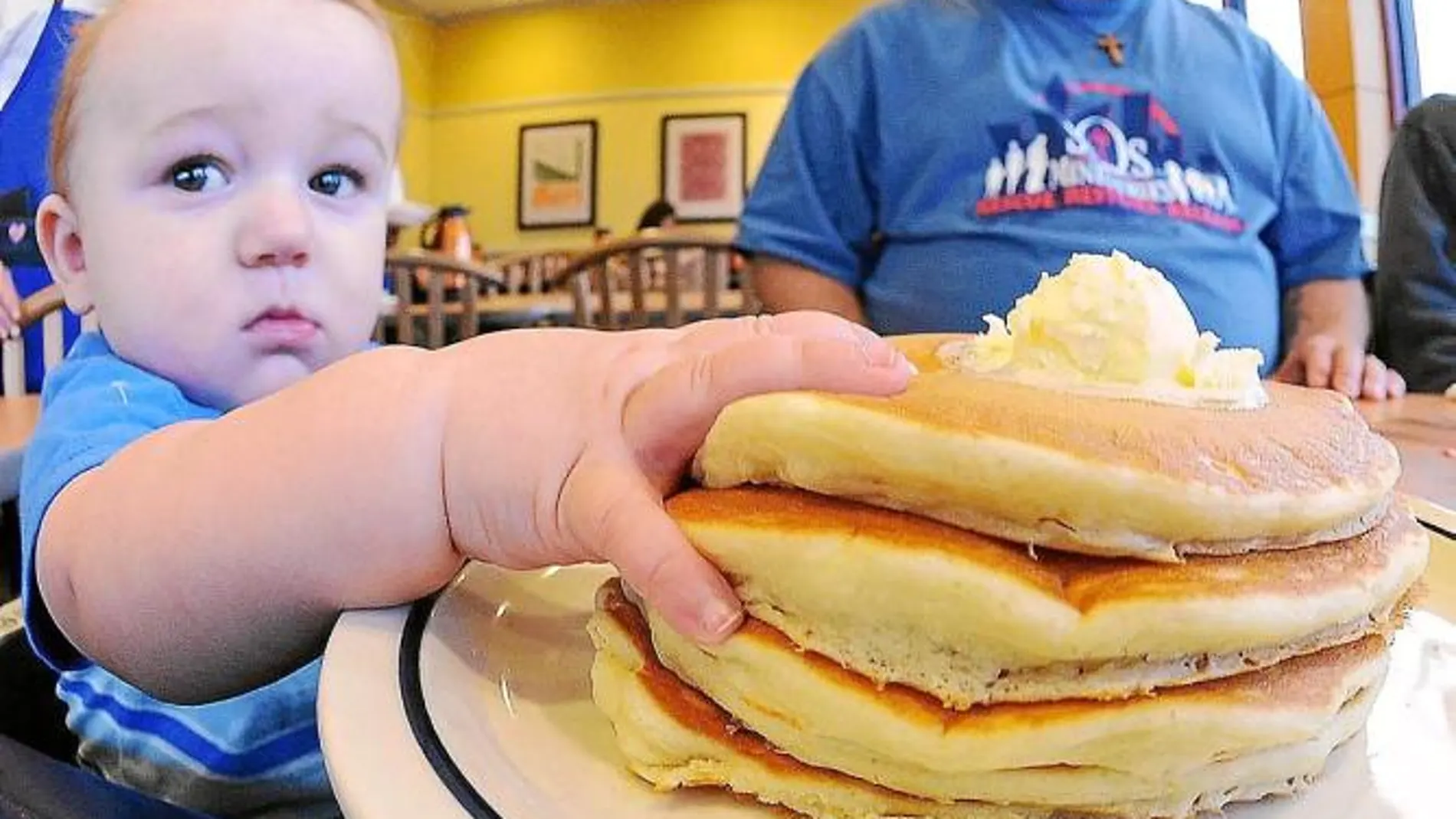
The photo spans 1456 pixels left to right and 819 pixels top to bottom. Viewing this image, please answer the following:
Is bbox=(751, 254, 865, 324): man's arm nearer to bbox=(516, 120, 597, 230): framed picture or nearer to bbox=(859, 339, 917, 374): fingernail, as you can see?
bbox=(859, 339, 917, 374): fingernail

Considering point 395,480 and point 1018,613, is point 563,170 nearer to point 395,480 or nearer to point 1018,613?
point 395,480

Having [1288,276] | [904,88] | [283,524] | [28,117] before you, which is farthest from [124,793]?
[28,117]

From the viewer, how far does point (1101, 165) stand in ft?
4.59

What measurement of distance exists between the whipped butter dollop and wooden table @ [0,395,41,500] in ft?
2.05

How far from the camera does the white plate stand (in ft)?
1.07

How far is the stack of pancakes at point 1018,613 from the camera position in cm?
33

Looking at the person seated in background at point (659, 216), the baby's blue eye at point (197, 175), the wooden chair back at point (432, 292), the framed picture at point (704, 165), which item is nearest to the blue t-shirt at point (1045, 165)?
the baby's blue eye at point (197, 175)

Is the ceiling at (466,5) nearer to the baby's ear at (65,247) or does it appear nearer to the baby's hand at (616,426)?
the baby's ear at (65,247)

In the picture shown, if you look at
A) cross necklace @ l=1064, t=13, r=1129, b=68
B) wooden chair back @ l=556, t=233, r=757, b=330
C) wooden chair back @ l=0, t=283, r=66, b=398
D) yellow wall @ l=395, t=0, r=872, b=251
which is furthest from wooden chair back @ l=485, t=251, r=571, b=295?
cross necklace @ l=1064, t=13, r=1129, b=68

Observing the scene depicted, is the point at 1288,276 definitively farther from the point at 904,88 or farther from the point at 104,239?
the point at 104,239

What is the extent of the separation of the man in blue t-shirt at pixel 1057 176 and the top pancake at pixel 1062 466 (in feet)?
3.41

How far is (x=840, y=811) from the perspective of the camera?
1.15 ft

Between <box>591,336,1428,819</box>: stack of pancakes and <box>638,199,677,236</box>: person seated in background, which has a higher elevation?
<box>638,199,677,236</box>: person seated in background

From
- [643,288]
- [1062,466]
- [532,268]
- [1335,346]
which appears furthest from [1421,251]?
[532,268]
